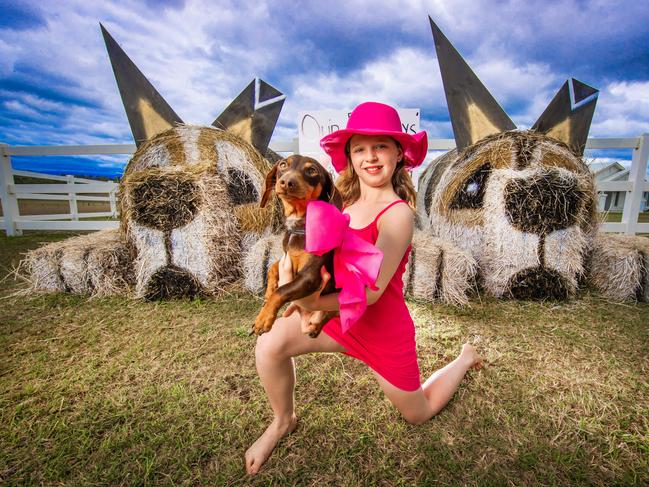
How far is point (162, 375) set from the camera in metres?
1.72

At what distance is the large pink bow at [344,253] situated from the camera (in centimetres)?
73

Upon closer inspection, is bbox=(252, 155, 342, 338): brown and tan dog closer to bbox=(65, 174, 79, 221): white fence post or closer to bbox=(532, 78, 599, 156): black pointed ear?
bbox=(532, 78, 599, 156): black pointed ear

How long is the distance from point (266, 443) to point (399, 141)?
1224 mm

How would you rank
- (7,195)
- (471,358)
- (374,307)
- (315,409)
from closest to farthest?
(374,307)
(315,409)
(471,358)
(7,195)

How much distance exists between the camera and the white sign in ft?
12.0

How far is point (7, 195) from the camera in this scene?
5.29 meters

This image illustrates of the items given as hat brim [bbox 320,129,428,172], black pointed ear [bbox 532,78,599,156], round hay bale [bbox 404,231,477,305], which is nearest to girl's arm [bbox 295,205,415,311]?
hat brim [bbox 320,129,428,172]

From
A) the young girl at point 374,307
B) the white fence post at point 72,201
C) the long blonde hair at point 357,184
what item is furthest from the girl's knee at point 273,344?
the white fence post at point 72,201

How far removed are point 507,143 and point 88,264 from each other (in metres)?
3.68

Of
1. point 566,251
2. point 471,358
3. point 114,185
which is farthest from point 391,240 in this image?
point 114,185

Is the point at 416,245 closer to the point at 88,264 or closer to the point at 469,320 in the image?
the point at 469,320

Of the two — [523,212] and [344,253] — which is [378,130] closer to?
[344,253]

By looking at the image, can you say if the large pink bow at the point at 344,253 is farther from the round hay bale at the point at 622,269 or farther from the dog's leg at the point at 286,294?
the round hay bale at the point at 622,269

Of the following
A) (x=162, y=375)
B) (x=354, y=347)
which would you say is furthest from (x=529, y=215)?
(x=162, y=375)
